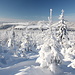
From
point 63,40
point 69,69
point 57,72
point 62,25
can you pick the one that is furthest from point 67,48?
point 57,72

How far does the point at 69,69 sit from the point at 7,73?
995 cm

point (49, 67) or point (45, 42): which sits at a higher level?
point (45, 42)

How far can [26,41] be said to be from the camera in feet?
199

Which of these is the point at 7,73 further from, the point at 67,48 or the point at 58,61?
the point at 67,48

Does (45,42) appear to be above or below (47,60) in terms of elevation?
above

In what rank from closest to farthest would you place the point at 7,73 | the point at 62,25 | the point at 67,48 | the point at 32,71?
the point at 32,71
the point at 7,73
the point at 62,25
the point at 67,48

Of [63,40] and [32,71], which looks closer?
[32,71]

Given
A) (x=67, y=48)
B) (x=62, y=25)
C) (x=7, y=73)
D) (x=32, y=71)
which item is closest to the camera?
(x=32, y=71)

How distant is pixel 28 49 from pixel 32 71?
4075 cm

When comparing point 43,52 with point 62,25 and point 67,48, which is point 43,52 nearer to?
point 62,25

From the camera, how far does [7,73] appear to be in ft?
80.3

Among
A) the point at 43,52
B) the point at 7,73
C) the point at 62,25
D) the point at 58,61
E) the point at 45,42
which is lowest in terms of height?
the point at 7,73

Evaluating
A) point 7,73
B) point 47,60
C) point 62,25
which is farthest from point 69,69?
point 62,25

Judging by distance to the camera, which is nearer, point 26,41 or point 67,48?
point 67,48
